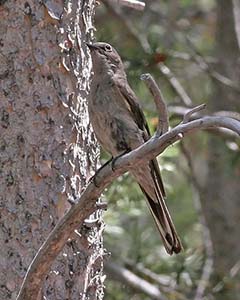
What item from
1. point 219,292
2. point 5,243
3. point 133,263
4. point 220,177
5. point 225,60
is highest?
point 225,60

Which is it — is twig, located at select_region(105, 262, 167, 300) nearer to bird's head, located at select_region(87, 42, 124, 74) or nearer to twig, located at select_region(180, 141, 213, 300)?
twig, located at select_region(180, 141, 213, 300)

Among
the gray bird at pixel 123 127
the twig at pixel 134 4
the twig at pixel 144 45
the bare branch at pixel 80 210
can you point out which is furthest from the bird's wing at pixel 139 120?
the twig at pixel 144 45

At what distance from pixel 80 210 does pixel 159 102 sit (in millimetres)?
388

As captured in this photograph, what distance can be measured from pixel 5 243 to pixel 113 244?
2.85 meters

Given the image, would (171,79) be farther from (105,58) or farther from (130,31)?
(105,58)

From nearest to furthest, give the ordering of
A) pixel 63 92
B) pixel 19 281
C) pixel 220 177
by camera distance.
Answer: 1. pixel 19 281
2. pixel 63 92
3. pixel 220 177

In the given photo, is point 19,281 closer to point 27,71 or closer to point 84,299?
point 84,299

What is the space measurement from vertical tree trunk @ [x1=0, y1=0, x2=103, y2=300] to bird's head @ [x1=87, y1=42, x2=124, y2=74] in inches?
11.9

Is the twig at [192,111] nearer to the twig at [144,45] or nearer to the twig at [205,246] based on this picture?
the twig at [205,246]

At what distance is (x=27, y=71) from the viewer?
129 inches

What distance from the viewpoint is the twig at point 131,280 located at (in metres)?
5.33

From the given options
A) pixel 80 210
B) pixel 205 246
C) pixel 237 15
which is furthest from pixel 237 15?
pixel 80 210

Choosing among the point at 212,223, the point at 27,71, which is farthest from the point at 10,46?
the point at 212,223

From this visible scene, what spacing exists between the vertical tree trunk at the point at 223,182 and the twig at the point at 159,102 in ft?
11.4
